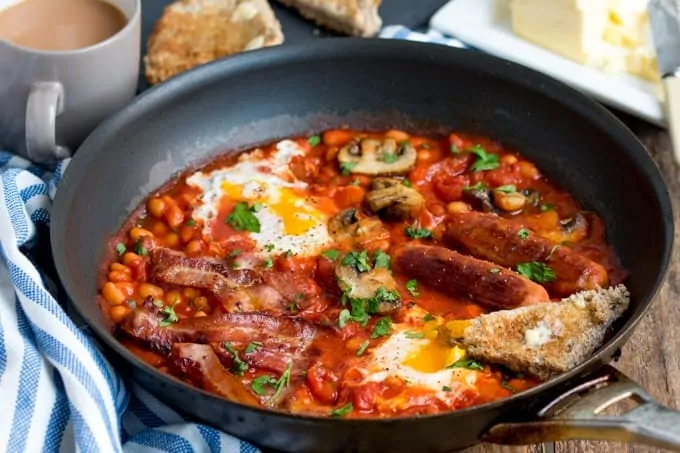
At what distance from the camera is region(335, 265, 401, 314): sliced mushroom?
367cm

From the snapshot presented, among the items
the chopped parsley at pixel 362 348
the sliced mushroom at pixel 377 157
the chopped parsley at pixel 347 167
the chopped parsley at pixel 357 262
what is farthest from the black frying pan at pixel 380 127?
the chopped parsley at pixel 357 262

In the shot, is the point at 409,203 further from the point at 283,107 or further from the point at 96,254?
the point at 96,254

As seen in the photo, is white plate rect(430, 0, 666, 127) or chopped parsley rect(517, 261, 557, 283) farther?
white plate rect(430, 0, 666, 127)

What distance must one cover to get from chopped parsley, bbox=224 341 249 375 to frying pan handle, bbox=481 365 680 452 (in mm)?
867

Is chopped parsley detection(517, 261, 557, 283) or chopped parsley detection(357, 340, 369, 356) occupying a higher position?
chopped parsley detection(517, 261, 557, 283)

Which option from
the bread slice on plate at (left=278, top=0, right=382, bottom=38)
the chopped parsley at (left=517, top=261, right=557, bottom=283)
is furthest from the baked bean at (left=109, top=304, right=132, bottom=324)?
the bread slice on plate at (left=278, top=0, right=382, bottom=38)

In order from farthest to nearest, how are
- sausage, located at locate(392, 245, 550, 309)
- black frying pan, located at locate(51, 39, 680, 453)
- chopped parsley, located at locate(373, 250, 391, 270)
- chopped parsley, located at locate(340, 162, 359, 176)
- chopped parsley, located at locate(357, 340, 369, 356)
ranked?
chopped parsley, located at locate(340, 162, 359, 176) → chopped parsley, located at locate(373, 250, 391, 270) → sausage, located at locate(392, 245, 550, 309) → chopped parsley, located at locate(357, 340, 369, 356) → black frying pan, located at locate(51, 39, 680, 453)

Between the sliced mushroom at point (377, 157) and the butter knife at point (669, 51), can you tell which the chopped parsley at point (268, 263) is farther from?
the butter knife at point (669, 51)

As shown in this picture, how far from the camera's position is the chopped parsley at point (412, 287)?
379 centimetres

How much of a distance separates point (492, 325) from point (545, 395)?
0.47m

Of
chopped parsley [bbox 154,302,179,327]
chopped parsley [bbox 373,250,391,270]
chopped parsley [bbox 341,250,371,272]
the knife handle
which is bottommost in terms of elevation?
chopped parsley [bbox 154,302,179,327]

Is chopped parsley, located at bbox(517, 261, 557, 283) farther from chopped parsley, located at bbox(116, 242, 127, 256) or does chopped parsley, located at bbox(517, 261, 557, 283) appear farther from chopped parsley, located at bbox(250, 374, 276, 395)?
chopped parsley, located at bbox(116, 242, 127, 256)

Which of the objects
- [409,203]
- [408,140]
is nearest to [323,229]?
[409,203]

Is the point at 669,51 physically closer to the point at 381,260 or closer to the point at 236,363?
the point at 381,260
